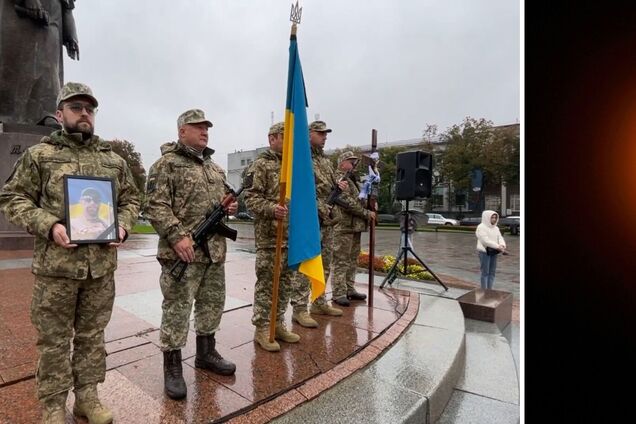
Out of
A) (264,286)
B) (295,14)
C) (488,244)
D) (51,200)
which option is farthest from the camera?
(488,244)

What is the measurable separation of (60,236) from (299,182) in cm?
184

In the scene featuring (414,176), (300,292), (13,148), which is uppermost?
(13,148)

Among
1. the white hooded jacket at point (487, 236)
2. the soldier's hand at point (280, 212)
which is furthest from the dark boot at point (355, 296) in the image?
the white hooded jacket at point (487, 236)

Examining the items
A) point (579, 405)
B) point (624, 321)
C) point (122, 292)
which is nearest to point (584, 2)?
point (624, 321)

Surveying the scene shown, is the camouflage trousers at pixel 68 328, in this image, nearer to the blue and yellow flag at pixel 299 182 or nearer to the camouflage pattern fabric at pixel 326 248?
the blue and yellow flag at pixel 299 182

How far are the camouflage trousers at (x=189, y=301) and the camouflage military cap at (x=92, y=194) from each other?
2.51 ft

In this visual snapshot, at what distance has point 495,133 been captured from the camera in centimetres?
3425

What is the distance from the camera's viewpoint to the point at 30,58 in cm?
966

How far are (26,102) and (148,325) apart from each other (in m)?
8.96

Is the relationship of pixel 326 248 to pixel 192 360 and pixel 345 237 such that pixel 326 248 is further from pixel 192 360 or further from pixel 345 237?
pixel 192 360

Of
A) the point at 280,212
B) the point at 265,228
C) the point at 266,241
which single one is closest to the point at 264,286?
the point at 266,241

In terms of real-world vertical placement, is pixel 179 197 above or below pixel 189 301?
above

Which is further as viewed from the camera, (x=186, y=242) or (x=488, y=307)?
(x=488, y=307)

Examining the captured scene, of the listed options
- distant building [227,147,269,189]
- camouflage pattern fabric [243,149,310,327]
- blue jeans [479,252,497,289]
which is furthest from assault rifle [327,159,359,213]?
distant building [227,147,269,189]
